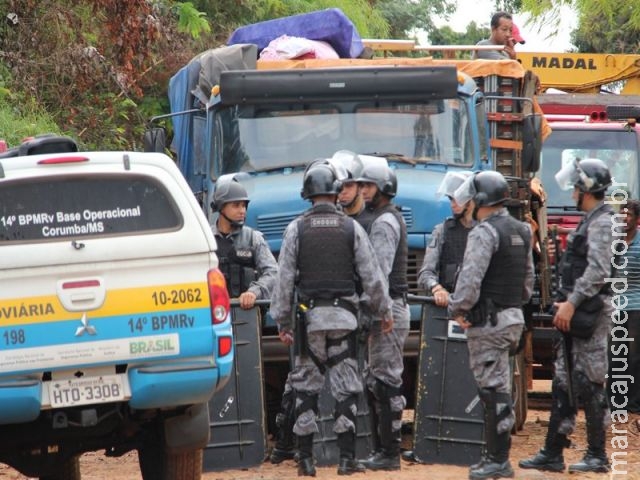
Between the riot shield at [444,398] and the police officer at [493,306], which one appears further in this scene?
the riot shield at [444,398]

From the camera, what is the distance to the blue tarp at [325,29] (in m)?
13.9

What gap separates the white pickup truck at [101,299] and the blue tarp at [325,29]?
5880mm

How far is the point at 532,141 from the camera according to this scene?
41.2 ft

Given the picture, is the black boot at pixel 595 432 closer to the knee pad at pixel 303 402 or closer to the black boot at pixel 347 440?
the black boot at pixel 347 440

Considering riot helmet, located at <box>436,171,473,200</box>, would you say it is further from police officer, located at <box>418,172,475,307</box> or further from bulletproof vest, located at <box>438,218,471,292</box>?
bulletproof vest, located at <box>438,218,471,292</box>

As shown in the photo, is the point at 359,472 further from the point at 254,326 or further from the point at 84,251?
the point at 84,251

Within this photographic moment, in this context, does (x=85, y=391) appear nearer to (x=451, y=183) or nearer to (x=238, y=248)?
(x=238, y=248)

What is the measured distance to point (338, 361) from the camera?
32.8 feet

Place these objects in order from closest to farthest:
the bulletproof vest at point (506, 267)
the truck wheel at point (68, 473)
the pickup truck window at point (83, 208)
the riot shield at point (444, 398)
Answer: the pickup truck window at point (83, 208) < the truck wheel at point (68, 473) < the bulletproof vest at point (506, 267) < the riot shield at point (444, 398)

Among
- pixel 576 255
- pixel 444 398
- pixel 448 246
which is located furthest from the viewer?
pixel 448 246

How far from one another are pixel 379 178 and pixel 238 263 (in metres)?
1.25

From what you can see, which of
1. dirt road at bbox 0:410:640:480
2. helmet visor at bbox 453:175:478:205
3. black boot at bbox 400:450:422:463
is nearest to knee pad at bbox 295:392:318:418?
dirt road at bbox 0:410:640:480

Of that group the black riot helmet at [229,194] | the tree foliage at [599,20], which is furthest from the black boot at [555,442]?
the tree foliage at [599,20]

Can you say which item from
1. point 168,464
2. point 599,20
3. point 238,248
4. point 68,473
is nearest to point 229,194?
point 238,248
